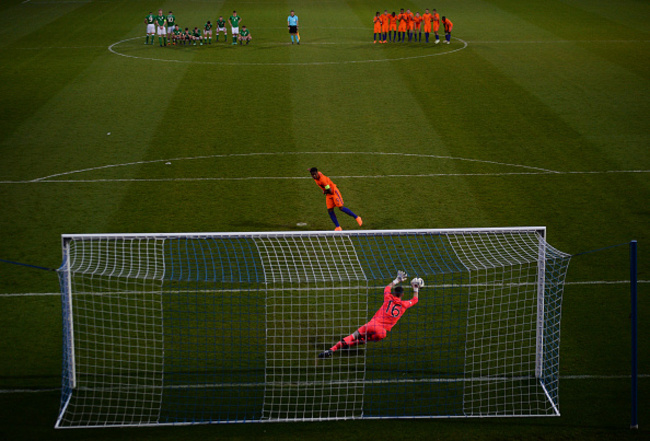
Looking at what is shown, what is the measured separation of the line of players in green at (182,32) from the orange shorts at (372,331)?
24.3m

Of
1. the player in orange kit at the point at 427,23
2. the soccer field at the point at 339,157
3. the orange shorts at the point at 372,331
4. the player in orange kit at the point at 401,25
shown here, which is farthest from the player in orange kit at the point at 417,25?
the orange shorts at the point at 372,331

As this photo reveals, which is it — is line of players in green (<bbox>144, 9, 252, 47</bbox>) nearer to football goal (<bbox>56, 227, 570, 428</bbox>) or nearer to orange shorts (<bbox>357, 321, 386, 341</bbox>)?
football goal (<bbox>56, 227, 570, 428</bbox>)

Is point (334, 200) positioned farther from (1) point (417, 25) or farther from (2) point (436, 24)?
(2) point (436, 24)

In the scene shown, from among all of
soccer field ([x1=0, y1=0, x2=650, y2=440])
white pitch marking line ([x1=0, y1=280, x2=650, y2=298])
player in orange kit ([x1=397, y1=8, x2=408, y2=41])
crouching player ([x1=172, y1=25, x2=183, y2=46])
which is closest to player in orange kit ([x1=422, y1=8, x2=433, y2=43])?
player in orange kit ([x1=397, y1=8, x2=408, y2=41])

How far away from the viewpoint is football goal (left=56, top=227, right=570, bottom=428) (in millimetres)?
10461

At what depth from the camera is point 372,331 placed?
11500mm

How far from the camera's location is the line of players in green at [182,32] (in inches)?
1313

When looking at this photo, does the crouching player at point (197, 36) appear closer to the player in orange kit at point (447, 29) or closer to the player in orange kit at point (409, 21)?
the player in orange kit at point (409, 21)

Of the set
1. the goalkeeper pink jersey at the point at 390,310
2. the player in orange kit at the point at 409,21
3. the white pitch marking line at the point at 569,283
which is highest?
the player in orange kit at the point at 409,21

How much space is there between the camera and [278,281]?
12.7 metres

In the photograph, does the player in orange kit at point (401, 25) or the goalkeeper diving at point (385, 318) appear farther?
the player in orange kit at point (401, 25)

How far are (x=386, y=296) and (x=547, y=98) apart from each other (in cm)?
1562

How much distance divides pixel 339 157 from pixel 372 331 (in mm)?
9200

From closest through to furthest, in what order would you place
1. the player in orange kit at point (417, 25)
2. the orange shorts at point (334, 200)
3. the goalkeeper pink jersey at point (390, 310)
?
the goalkeeper pink jersey at point (390, 310) < the orange shorts at point (334, 200) < the player in orange kit at point (417, 25)
